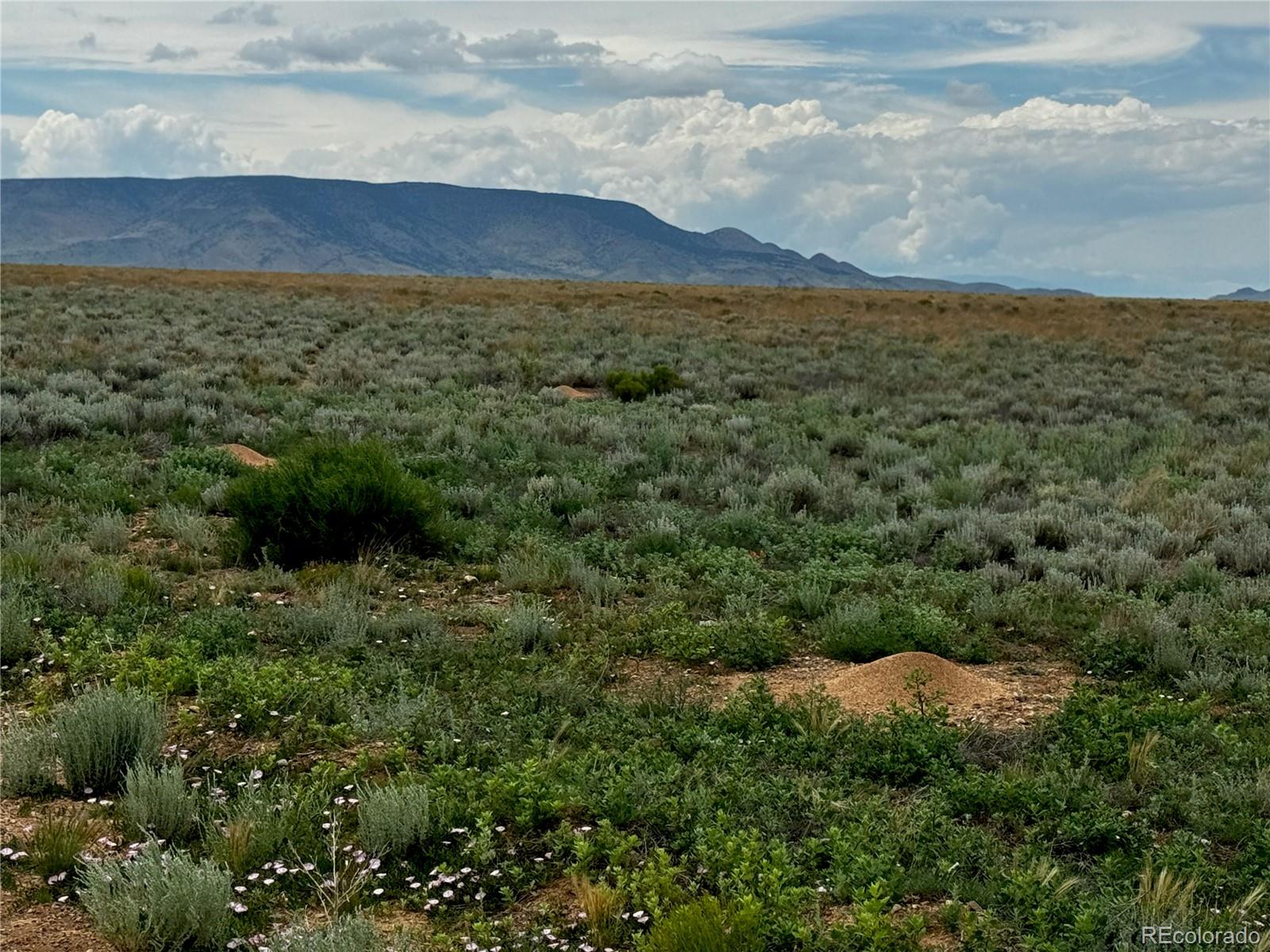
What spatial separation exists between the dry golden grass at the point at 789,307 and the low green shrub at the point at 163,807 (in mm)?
23600

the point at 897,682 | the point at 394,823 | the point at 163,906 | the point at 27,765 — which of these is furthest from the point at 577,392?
the point at 163,906

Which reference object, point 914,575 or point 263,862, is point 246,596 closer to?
point 263,862

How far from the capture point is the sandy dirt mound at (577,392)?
17906 mm

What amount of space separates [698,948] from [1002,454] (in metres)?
10.8

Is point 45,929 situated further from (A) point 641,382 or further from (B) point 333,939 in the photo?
(A) point 641,382

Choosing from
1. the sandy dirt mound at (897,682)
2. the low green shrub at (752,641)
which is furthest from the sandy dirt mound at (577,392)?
the sandy dirt mound at (897,682)

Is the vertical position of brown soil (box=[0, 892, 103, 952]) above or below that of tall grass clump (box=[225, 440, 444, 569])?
below

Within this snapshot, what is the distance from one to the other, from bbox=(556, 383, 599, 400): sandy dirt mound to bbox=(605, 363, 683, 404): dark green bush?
13.1 inches

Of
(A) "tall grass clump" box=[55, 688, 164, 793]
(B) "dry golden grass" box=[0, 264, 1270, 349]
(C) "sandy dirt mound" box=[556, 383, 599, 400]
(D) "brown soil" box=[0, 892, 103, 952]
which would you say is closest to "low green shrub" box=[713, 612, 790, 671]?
(A) "tall grass clump" box=[55, 688, 164, 793]

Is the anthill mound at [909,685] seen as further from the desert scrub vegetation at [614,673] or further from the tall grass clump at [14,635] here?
the tall grass clump at [14,635]

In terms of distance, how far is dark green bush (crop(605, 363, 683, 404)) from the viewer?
1814 cm

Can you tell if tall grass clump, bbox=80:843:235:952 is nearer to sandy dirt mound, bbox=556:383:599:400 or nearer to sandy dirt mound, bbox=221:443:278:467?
sandy dirt mound, bbox=221:443:278:467

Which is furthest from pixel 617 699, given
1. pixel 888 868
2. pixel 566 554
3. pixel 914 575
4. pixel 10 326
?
pixel 10 326

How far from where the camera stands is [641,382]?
18359mm
